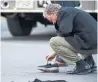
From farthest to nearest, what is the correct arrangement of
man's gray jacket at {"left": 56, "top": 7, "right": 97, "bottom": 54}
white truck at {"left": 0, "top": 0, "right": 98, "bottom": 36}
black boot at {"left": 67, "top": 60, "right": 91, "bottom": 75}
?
white truck at {"left": 0, "top": 0, "right": 98, "bottom": 36} → black boot at {"left": 67, "top": 60, "right": 91, "bottom": 75} → man's gray jacket at {"left": 56, "top": 7, "right": 97, "bottom": 54}

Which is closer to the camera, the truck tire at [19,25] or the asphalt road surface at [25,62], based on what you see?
the asphalt road surface at [25,62]

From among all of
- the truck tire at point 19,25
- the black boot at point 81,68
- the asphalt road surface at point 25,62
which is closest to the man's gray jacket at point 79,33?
the black boot at point 81,68

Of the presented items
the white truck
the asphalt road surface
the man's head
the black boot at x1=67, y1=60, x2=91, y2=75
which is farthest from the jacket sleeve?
the white truck

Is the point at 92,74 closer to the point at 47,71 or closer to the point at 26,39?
the point at 47,71

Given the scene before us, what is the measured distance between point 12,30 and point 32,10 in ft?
6.86

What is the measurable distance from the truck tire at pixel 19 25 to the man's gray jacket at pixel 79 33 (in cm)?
540

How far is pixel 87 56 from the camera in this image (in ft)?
23.4

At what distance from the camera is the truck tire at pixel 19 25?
12461 millimetres

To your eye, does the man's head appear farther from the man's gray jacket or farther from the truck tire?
the truck tire

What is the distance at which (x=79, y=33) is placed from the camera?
6887 millimetres

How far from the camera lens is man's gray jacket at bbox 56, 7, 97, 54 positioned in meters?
6.80

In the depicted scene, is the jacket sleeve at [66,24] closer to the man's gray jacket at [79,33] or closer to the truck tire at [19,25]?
the man's gray jacket at [79,33]

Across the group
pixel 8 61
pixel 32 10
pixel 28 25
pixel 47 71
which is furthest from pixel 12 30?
pixel 47 71

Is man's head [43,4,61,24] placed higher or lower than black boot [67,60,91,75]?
higher
